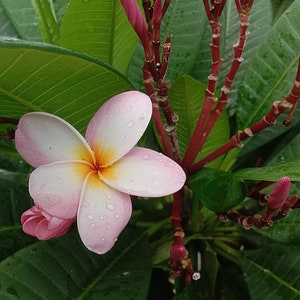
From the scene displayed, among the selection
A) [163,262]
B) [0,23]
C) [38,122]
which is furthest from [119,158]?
[0,23]

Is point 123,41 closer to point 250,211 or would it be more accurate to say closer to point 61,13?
point 61,13

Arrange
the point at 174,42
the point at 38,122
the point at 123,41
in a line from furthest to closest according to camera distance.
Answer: the point at 174,42 → the point at 123,41 → the point at 38,122

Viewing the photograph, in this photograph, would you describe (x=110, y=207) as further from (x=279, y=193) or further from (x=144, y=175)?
(x=279, y=193)

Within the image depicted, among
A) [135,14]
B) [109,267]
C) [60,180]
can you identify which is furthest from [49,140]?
[109,267]

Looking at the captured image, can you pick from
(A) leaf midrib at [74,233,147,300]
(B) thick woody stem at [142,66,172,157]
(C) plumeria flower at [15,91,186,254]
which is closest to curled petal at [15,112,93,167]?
(C) plumeria flower at [15,91,186,254]

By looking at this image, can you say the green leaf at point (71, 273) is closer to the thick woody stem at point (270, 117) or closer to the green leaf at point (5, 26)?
the thick woody stem at point (270, 117)

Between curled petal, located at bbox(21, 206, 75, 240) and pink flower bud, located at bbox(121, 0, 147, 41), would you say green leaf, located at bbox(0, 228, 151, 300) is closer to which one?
curled petal, located at bbox(21, 206, 75, 240)
